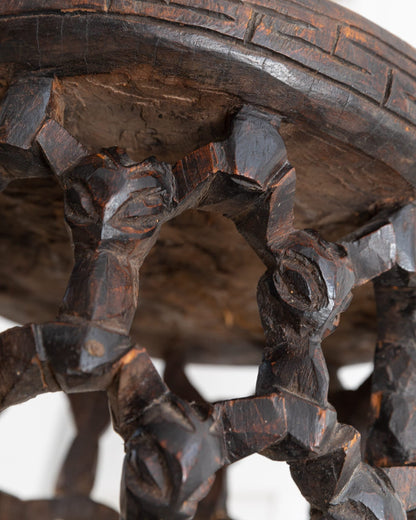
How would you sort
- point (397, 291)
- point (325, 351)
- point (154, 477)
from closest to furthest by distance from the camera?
point (154, 477)
point (397, 291)
point (325, 351)

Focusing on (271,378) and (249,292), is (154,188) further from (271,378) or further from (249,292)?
(249,292)

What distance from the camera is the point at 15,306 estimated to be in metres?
1.24

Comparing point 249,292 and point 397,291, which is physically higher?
point 397,291

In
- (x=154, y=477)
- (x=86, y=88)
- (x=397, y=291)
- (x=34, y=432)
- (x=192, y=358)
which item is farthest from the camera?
(x=34, y=432)

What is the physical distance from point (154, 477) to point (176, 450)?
0.09 feet

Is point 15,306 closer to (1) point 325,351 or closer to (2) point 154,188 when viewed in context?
(1) point 325,351

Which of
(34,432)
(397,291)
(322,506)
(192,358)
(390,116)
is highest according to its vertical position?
(390,116)

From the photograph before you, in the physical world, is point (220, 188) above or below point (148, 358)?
above

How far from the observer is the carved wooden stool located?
58 cm

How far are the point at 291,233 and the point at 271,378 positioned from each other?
138 millimetres

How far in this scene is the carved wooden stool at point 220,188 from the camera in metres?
0.58

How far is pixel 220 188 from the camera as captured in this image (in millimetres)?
658

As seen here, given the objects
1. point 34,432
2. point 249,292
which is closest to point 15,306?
point 249,292

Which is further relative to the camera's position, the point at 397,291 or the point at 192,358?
the point at 192,358
